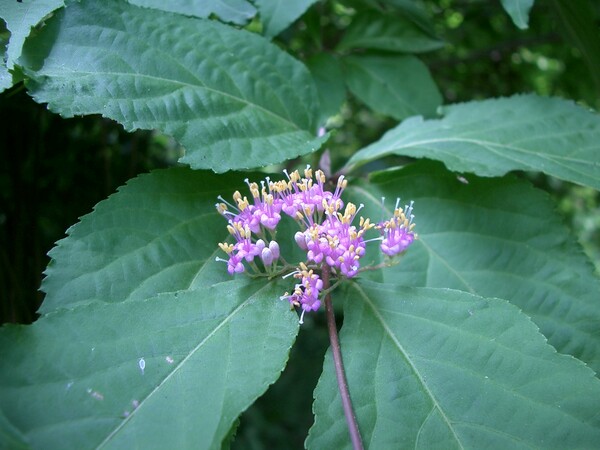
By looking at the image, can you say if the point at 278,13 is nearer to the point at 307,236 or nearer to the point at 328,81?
the point at 328,81

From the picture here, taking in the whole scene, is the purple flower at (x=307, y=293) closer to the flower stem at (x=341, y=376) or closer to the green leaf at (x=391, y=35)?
the flower stem at (x=341, y=376)

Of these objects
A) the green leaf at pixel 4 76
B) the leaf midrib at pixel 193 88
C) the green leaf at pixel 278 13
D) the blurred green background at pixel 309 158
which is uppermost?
the green leaf at pixel 278 13

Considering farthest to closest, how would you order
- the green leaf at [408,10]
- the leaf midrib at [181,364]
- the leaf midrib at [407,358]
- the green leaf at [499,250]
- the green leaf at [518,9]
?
the green leaf at [408,10] < the green leaf at [518,9] < the green leaf at [499,250] < the leaf midrib at [407,358] < the leaf midrib at [181,364]

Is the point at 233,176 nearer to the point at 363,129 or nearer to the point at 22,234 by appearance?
the point at 22,234

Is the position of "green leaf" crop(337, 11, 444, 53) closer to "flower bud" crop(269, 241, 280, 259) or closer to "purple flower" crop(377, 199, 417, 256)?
"purple flower" crop(377, 199, 417, 256)

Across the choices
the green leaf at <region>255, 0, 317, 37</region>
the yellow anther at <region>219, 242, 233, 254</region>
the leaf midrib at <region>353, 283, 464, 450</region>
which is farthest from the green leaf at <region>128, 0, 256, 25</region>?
the leaf midrib at <region>353, 283, 464, 450</region>

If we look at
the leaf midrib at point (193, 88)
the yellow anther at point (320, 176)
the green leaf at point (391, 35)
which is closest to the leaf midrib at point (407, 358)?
the yellow anther at point (320, 176)
